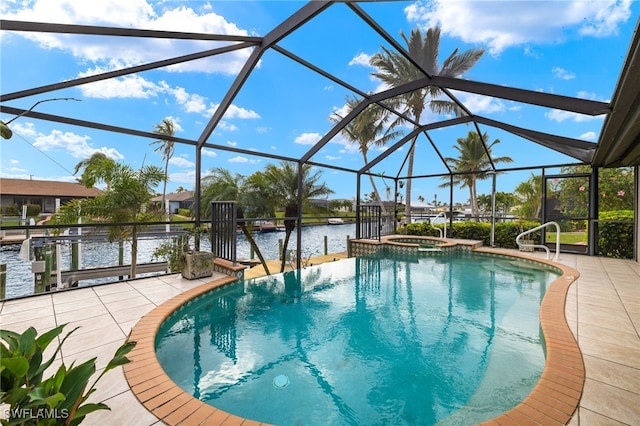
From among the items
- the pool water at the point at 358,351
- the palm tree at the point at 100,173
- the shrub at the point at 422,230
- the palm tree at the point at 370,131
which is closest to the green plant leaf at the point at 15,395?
the pool water at the point at 358,351

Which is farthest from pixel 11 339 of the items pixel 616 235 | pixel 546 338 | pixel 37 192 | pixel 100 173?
pixel 37 192

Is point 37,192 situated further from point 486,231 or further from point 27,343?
point 486,231

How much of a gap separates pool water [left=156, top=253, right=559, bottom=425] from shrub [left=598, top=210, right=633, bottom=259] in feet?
13.7

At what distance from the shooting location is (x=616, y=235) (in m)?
7.61

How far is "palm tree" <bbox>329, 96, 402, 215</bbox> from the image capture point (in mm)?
12842

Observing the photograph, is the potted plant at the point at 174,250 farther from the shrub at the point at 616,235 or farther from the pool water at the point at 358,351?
the shrub at the point at 616,235

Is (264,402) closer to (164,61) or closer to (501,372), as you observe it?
(501,372)

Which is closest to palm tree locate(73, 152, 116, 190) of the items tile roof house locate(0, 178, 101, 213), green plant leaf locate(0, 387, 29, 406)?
tile roof house locate(0, 178, 101, 213)

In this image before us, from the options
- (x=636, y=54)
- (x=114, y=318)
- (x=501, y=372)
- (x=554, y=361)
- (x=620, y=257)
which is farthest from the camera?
(x=620, y=257)

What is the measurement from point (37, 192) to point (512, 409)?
53.6 ft

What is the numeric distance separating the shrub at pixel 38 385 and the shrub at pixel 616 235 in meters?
10.6

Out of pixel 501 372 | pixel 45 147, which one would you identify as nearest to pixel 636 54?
pixel 501 372

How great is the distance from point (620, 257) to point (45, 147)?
47.1 ft

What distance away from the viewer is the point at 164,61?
4.02 metres
